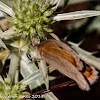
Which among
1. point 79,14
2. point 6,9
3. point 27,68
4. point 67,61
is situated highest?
point 6,9

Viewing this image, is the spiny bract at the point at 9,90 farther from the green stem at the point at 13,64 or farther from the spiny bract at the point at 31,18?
the spiny bract at the point at 31,18

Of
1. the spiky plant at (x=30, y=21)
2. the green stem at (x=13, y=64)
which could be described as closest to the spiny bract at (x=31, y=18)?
the spiky plant at (x=30, y=21)

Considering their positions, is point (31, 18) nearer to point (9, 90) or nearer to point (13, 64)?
point (13, 64)

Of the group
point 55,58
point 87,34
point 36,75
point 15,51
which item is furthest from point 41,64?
point 87,34

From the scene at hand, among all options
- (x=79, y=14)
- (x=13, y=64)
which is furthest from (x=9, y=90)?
(x=79, y=14)

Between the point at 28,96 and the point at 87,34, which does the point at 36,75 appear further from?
the point at 87,34

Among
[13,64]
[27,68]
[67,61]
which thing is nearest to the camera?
[67,61]

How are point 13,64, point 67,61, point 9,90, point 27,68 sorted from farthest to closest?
1. point 27,68
2. point 13,64
3. point 9,90
4. point 67,61
